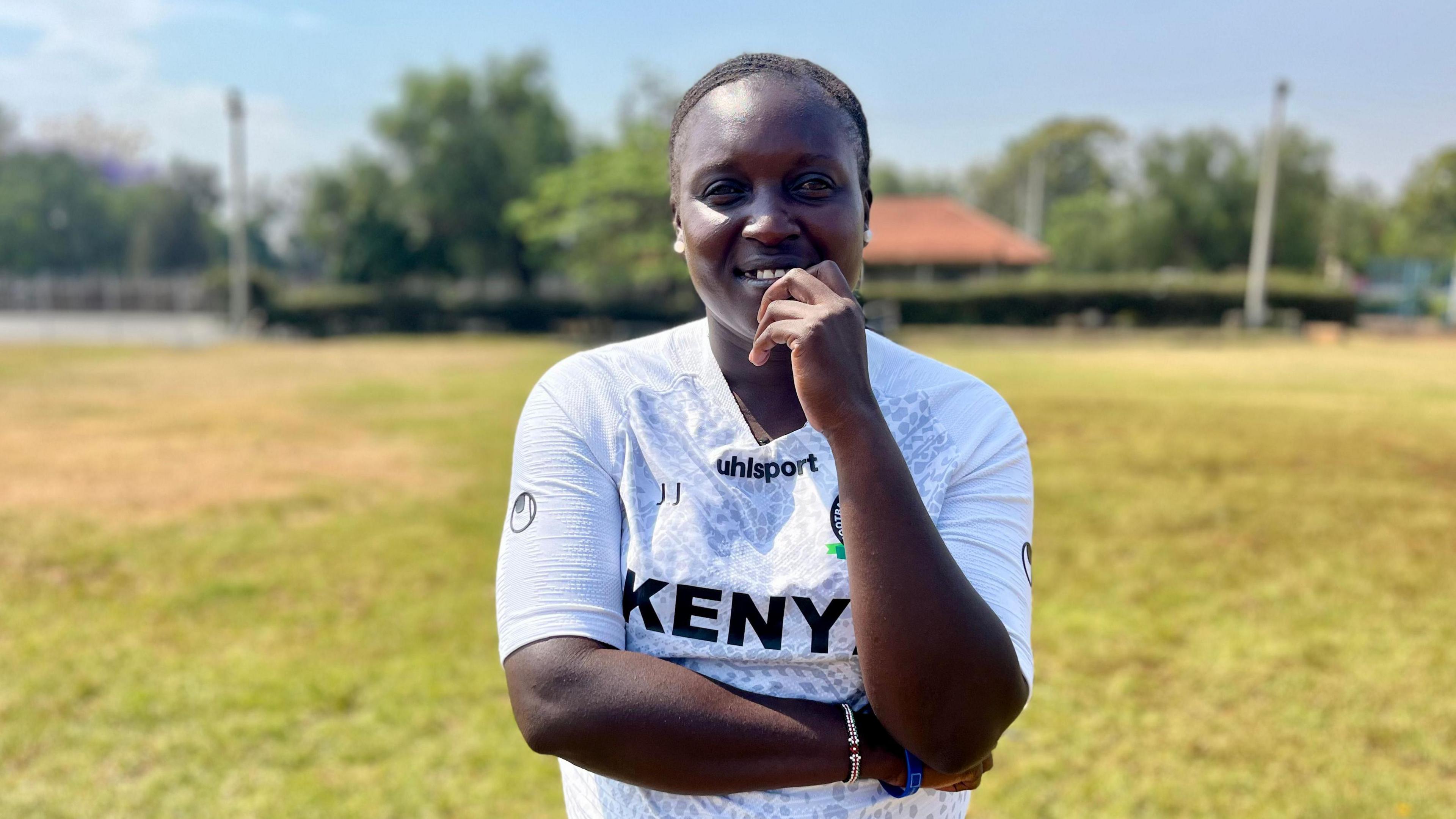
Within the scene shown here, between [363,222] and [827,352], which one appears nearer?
[827,352]

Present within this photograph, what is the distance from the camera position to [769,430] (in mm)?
1534

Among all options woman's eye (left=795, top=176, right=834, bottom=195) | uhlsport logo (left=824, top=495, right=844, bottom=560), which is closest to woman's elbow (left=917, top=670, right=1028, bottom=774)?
uhlsport logo (left=824, top=495, right=844, bottom=560)

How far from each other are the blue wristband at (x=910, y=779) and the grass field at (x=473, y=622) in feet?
7.87

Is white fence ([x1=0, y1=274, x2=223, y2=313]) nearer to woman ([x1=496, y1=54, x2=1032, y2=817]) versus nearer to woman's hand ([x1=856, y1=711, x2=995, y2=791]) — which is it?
woman ([x1=496, y1=54, x2=1032, y2=817])

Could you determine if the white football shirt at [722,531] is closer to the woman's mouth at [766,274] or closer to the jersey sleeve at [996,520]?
the jersey sleeve at [996,520]

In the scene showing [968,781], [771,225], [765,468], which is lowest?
[968,781]

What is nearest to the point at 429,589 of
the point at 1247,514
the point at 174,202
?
the point at 1247,514

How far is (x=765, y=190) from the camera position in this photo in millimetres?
1459

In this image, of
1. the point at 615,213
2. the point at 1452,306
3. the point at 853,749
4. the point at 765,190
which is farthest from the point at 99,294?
the point at 1452,306

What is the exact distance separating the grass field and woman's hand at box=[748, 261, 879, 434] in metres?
2.74

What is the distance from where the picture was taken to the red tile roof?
40.2 m

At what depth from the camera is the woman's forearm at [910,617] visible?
1.28 metres

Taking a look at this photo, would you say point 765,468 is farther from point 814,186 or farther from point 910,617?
point 814,186

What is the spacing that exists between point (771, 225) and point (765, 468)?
36 centimetres
